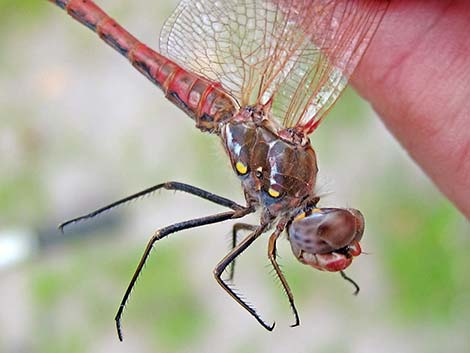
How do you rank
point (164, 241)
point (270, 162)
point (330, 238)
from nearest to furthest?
point (330, 238)
point (270, 162)
point (164, 241)

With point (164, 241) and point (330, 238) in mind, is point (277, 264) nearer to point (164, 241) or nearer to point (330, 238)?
point (330, 238)

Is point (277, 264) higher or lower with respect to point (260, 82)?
lower

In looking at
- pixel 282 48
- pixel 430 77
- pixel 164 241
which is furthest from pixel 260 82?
pixel 164 241

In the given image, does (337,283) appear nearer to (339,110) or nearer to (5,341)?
(339,110)

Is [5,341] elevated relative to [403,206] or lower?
lower

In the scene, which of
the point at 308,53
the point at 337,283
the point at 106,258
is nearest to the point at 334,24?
the point at 308,53

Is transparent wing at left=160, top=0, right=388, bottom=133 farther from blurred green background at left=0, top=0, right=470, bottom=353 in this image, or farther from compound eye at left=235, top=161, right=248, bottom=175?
blurred green background at left=0, top=0, right=470, bottom=353

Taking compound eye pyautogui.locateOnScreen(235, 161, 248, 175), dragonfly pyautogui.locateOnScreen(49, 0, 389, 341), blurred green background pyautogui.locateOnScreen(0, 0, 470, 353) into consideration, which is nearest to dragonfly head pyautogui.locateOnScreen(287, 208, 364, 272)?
dragonfly pyautogui.locateOnScreen(49, 0, 389, 341)
